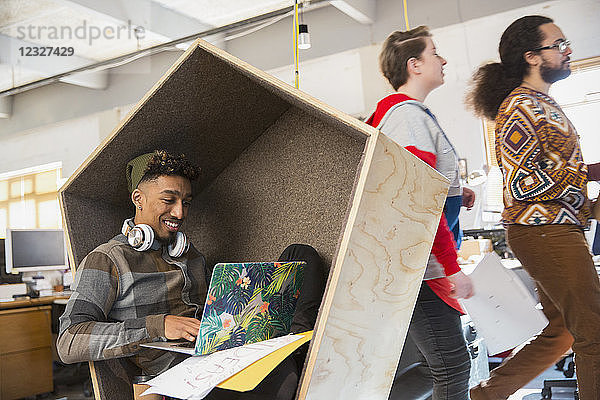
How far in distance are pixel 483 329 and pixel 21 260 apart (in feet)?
11.1

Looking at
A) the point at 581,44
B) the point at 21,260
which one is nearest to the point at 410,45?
the point at 581,44

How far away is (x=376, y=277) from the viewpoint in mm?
888

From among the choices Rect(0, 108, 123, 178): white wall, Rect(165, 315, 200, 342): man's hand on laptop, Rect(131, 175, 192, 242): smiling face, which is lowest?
Rect(165, 315, 200, 342): man's hand on laptop

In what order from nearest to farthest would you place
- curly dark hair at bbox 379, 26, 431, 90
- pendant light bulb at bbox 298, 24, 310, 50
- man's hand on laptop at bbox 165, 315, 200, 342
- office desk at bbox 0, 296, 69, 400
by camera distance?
man's hand on laptop at bbox 165, 315, 200, 342 → curly dark hair at bbox 379, 26, 431, 90 → pendant light bulb at bbox 298, 24, 310, 50 → office desk at bbox 0, 296, 69, 400

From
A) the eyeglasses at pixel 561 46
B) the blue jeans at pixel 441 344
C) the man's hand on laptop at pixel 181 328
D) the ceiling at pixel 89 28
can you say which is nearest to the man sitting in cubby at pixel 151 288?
the man's hand on laptop at pixel 181 328

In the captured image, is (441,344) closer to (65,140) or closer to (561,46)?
(561,46)

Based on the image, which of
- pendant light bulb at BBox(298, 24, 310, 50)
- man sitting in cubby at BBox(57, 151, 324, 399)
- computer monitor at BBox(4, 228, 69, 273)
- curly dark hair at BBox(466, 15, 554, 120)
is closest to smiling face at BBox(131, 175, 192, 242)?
man sitting in cubby at BBox(57, 151, 324, 399)

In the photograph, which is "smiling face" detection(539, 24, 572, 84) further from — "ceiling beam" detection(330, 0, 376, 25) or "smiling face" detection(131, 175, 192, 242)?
"smiling face" detection(131, 175, 192, 242)

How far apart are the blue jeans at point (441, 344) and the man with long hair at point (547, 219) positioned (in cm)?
28

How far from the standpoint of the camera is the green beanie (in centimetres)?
129

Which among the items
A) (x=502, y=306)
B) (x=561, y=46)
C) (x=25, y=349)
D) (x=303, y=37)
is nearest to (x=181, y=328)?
(x=502, y=306)

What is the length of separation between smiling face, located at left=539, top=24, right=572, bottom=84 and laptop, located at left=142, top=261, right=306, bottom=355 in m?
1.08

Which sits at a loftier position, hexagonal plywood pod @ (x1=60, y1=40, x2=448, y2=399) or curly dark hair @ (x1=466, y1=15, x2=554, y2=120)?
curly dark hair @ (x1=466, y1=15, x2=554, y2=120)

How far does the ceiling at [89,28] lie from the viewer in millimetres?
4125
